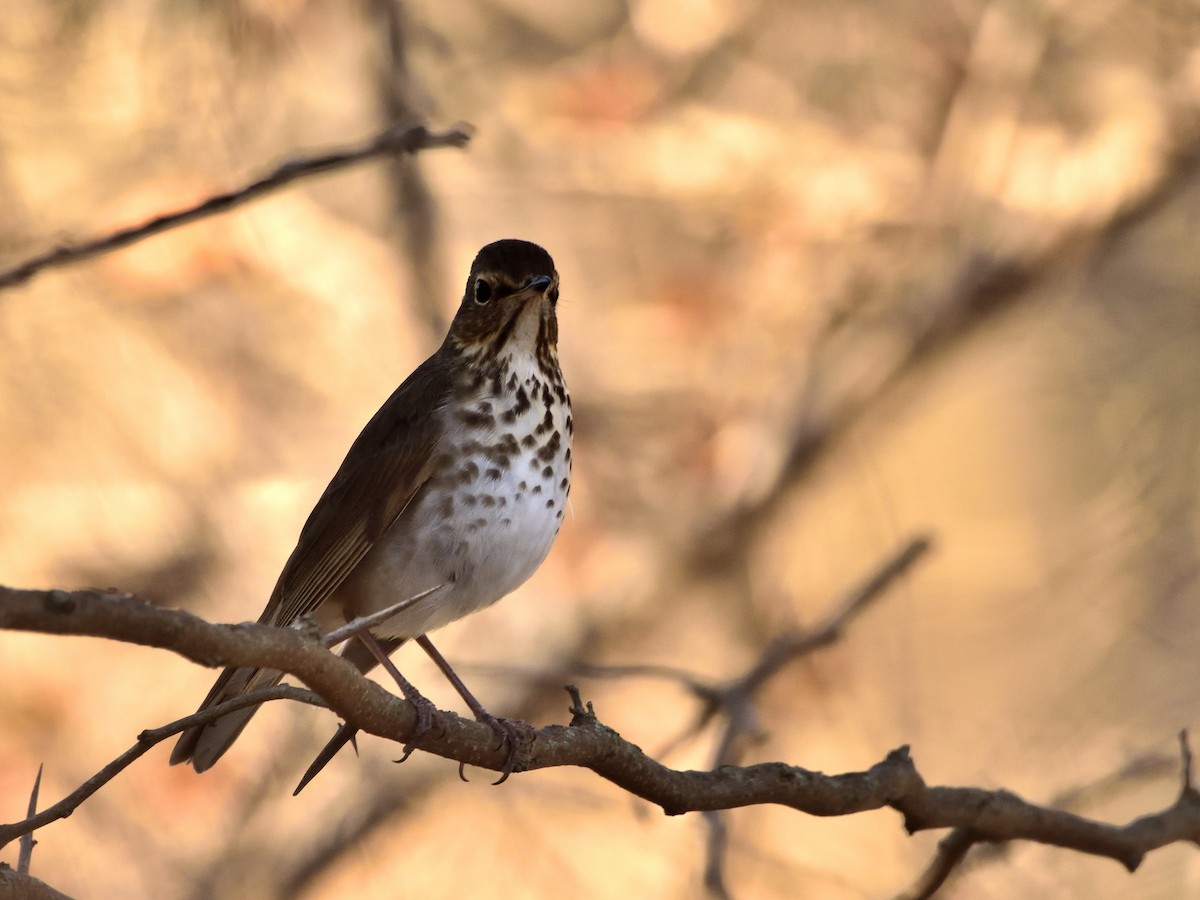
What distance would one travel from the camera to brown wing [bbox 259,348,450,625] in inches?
136

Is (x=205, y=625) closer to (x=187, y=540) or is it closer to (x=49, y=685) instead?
(x=187, y=540)

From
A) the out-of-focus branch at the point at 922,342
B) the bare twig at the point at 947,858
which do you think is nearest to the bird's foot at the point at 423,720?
the bare twig at the point at 947,858

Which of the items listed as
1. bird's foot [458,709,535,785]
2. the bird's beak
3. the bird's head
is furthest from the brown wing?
bird's foot [458,709,535,785]

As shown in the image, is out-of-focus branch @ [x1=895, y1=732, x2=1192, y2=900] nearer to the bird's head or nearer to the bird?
the bird

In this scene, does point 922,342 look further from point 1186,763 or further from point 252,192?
point 252,192

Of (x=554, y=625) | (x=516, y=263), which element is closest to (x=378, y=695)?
(x=516, y=263)

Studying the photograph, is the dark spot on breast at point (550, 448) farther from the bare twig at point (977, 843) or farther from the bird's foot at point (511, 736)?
the bare twig at point (977, 843)

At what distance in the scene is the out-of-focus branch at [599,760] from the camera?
4.76ft

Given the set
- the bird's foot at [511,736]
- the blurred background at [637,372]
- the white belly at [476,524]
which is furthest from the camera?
the blurred background at [637,372]

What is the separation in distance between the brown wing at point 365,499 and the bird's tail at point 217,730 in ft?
0.75

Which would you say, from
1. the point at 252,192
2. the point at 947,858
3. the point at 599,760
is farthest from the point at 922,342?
the point at 252,192

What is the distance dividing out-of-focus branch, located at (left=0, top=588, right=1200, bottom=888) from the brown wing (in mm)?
909

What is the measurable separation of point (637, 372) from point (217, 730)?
4.54 meters

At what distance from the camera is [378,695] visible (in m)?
2.15
